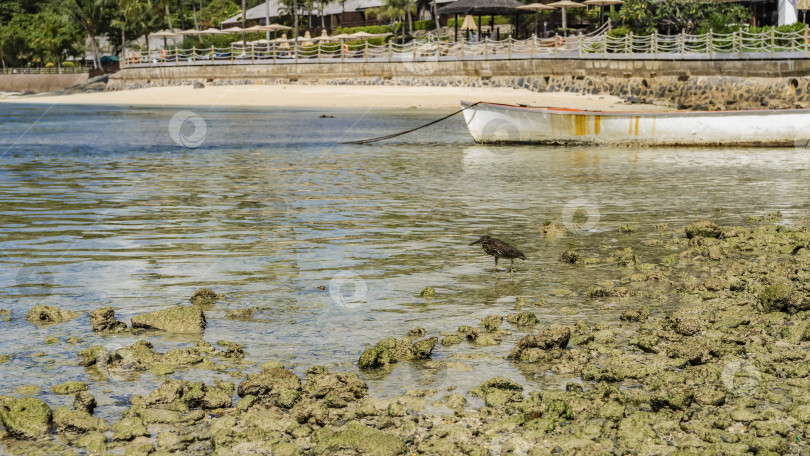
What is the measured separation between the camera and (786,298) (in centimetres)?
799

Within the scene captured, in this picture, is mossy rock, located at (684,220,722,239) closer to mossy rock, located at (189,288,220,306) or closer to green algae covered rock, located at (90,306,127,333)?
mossy rock, located at (189,288,220,306)

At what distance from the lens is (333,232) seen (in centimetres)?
1302

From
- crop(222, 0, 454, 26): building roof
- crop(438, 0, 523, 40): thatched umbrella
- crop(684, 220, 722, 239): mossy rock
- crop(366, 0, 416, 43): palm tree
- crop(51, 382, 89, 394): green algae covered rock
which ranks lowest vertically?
crop(684, 220, 722, 239): mossy rock

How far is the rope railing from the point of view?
3625 centimetres

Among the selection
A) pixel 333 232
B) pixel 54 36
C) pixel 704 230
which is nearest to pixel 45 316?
pixel 333 232

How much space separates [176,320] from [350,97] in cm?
4235

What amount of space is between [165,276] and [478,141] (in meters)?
17.4

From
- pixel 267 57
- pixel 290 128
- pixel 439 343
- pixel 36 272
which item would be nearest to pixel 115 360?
pixel 439 343

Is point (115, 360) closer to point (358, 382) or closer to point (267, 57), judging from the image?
point (358, 382)

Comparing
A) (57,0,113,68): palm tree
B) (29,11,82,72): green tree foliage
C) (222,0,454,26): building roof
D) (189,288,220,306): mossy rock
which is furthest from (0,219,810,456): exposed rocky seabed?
(29,11,82,72): green tree foliage

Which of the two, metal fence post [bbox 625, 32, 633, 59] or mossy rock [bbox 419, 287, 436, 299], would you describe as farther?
metal fence post [bbox 625, 32, 633, 59]

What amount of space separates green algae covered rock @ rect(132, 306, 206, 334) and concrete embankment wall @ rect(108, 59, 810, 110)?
31946mm

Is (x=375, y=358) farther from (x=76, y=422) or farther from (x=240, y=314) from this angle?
(x=76, y=422)

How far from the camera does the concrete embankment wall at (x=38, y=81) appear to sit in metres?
81.8
